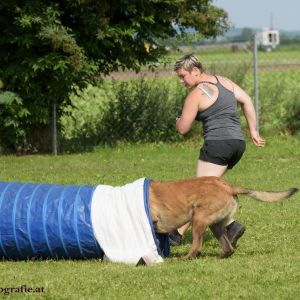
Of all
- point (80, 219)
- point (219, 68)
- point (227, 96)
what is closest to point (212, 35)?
point (219, 68)

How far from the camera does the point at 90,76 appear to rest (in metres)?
15.0

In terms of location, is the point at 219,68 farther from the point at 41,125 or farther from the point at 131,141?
the point at 41,125

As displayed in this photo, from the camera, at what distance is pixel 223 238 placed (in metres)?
7.46

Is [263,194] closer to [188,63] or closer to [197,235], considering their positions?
[197,235]

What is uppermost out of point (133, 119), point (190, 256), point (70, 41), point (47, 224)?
point (70, 41)

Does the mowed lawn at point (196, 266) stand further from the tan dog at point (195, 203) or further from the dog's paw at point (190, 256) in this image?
the tan dog at point (195, 203)

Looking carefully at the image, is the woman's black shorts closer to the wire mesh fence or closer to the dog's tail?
the dog's tail

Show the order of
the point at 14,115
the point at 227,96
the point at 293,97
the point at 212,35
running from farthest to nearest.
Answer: the point at 293,97 < the point at 212,35 < the point at 14,115 < the point at 227,96

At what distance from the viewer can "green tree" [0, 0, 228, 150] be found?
1375 centimetres

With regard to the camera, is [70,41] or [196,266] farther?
[70,41]

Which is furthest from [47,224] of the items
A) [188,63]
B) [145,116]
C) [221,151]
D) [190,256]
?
[145,116]

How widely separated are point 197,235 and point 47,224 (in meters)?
1.34

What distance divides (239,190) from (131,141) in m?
8.98

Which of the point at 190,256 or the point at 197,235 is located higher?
the point at 197,235
